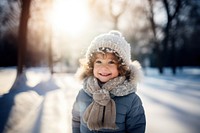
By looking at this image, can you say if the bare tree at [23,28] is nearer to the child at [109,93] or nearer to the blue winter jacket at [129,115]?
the child at [109,93]

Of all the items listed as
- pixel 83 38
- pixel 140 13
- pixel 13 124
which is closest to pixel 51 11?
pixel 140 13

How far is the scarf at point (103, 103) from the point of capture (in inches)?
91.9

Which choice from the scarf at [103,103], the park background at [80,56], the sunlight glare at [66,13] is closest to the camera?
the scarf at [103,103]

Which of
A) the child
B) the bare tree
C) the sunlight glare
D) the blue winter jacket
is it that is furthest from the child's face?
the sunlight glare

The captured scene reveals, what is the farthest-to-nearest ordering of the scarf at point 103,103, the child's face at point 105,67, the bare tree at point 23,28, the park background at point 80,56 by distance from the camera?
the bare tree at point 23,28
the park background at point 80,56
the child's face at point 105,67
the scarf at point 103,103

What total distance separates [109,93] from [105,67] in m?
0.21

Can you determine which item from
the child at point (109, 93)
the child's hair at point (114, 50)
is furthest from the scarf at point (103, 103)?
the child's hair at point (114, 50)

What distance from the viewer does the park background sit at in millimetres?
6508

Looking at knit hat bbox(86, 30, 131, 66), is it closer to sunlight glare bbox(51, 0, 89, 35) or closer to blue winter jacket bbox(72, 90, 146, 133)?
blue winter jacket bbox(72, 90, 146, 133)

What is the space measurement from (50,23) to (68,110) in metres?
16.4

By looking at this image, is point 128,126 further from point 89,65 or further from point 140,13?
point 140,13

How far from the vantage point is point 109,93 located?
2.43 meters

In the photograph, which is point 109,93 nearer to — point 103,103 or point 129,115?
point 103,103

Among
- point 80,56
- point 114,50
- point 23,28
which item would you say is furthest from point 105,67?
point 80,56
